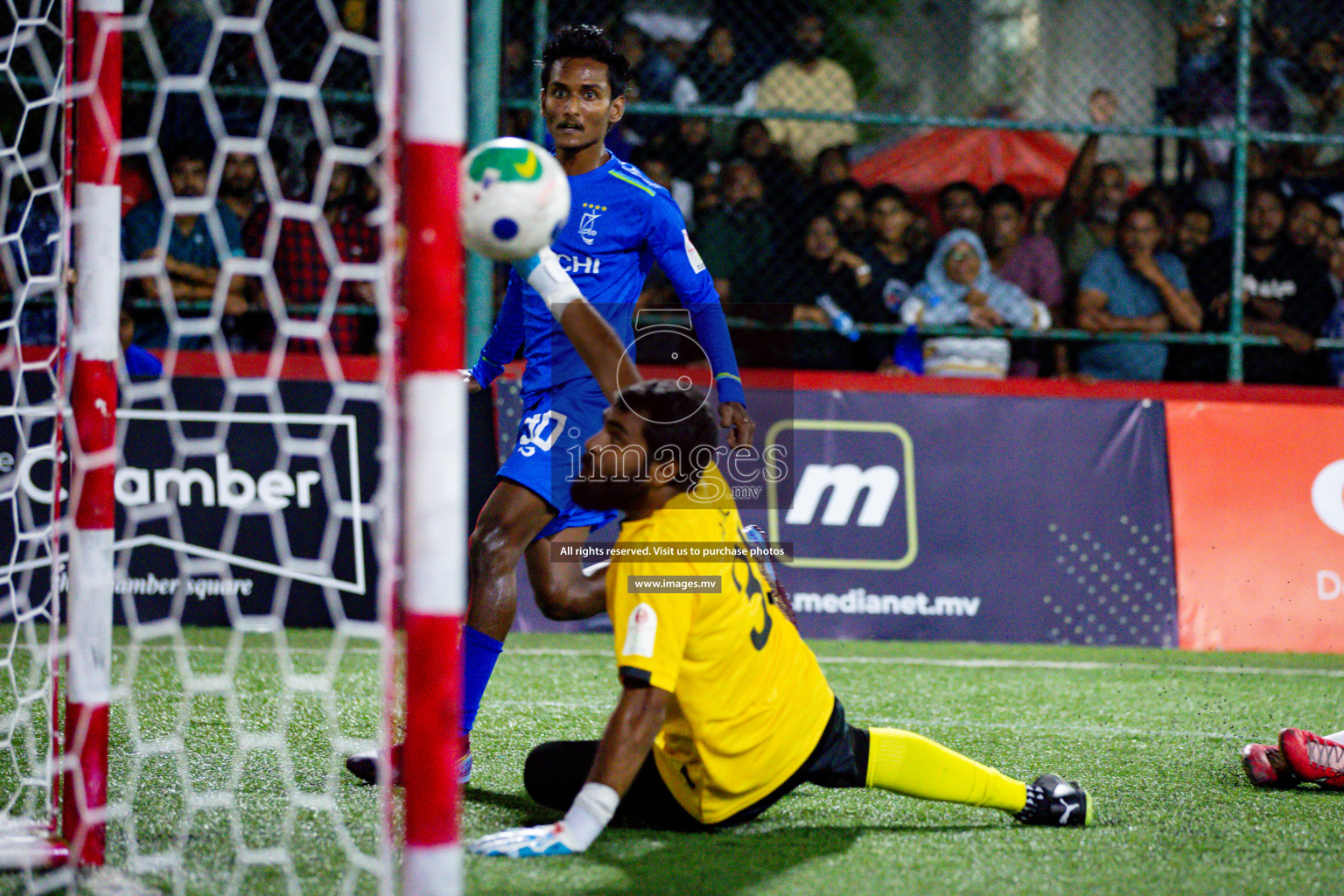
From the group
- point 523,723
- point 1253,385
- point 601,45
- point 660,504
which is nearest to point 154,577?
point 523,723

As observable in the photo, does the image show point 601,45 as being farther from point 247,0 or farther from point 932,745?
point 247,0

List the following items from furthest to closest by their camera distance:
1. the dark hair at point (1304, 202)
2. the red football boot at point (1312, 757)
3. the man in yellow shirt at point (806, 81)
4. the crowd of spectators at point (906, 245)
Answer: the man in yellow shirt at point (806, 81), the dark hair at point (1304, 202), the crowd of spectators at point (906, 245), the red football boot at point (1312, 757)

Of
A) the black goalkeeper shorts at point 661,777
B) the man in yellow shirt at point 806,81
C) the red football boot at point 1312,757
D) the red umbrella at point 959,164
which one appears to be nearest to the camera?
the black goalkeeper shorts at point 661,777

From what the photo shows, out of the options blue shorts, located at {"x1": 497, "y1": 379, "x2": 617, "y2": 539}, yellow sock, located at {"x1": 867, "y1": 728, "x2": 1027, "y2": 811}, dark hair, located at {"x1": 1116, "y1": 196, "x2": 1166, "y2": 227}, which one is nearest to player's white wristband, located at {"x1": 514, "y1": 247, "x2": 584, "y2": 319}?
blue shorts, located at {"x1": 497, "y1": 379, "x2": 617, "y2": 539}

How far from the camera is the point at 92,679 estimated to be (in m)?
2.77

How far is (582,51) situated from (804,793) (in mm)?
2230

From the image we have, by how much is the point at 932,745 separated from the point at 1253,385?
543 cm

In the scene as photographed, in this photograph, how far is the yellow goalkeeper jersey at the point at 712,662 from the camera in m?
2.91

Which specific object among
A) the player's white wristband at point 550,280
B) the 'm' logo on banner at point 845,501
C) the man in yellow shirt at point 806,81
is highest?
the man in yellow shirt at point 806,81

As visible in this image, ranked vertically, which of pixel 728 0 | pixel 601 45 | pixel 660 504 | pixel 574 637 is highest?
pixel 728 0

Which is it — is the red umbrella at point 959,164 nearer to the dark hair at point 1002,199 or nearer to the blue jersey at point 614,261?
the dark hair at point 1002,199

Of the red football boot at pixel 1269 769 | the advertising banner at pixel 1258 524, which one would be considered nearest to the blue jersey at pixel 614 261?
the red football boot at pixel 1269 769

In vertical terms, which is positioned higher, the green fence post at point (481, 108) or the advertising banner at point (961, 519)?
the green fence post at point (481, 108)

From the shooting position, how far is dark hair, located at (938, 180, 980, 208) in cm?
837
